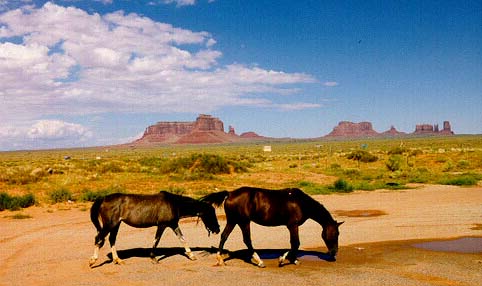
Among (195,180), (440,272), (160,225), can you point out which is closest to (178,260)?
(160,225)

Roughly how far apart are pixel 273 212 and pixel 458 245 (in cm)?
552

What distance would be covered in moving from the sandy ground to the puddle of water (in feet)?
1.32

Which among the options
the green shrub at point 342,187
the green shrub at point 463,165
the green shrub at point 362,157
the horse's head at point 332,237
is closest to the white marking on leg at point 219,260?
the horse's head at point 332,237

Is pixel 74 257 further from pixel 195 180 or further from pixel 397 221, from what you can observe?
pixel 195 180

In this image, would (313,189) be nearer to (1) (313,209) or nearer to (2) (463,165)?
(1) (313,209)

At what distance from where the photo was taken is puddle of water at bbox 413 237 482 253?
34.9 ft

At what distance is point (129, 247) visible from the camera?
11938mm

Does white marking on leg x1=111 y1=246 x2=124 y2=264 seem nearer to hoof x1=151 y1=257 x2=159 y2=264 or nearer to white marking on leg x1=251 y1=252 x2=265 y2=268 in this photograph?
hoof x1=151 y1=257 x2=159 y2=264

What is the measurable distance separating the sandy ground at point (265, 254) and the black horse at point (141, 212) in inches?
27.9

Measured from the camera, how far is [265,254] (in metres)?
10.7

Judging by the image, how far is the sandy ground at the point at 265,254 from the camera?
8469mm

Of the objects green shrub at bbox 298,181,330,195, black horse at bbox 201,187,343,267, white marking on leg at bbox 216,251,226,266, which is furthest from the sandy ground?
green shrub at bbox 298,181,330,195

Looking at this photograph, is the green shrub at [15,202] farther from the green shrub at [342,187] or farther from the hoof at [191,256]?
the green shrub at [342,187]

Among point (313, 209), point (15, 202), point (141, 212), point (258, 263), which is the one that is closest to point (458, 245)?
point (313, 209)
